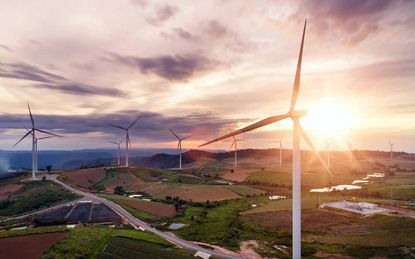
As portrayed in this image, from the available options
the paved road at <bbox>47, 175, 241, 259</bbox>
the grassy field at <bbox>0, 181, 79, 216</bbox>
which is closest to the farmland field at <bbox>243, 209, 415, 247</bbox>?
the paved road at <bbox>47, 175, 241, 259</bbox>

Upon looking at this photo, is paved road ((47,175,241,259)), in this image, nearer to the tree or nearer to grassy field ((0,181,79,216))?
grassy field ((0,181,79,216))

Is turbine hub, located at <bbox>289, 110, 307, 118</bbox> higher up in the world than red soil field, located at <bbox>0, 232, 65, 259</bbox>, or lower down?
higher up

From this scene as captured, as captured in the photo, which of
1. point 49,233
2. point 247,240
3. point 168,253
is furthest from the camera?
point 247,240

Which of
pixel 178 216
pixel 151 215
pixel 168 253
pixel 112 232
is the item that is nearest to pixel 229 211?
pixel 178 216

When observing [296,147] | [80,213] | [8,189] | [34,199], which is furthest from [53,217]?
[296,147]

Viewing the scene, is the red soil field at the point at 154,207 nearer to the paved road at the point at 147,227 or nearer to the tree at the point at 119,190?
the paved road at the point at 147,227

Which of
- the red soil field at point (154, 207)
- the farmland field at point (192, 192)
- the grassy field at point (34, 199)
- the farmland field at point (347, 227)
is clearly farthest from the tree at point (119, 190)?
the farmland field at point (347, 227)

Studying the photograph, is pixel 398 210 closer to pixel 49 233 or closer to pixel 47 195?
pixel 49 233
